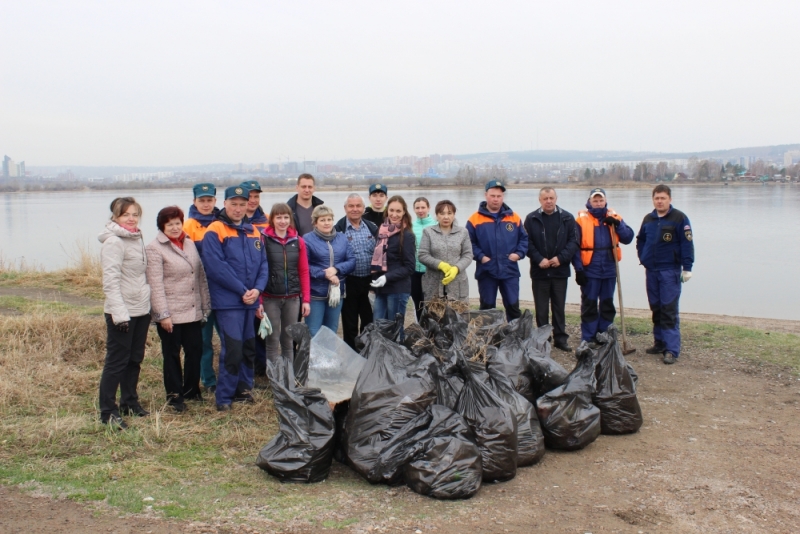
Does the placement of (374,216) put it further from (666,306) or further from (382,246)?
(666,306)

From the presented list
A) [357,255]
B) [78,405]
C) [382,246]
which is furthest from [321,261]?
[78,405]

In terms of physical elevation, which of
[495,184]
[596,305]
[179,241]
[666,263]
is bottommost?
[596,305]

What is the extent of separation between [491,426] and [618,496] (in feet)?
2.35

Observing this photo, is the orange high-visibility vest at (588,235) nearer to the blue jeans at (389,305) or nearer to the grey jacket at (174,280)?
the blue jeans at (389,305)

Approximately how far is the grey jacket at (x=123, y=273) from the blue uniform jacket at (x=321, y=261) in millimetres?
1345

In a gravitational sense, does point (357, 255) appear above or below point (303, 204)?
below

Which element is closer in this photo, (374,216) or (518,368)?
(518,368)

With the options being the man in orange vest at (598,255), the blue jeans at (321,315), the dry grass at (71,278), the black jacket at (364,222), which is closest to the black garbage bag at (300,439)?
the blue jeans at (321,315)

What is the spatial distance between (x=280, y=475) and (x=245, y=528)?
1.74 feet

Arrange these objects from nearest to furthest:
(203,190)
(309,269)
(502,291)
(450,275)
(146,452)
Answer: (146,452), (203,190), (309,269), (450,275), (502,291)

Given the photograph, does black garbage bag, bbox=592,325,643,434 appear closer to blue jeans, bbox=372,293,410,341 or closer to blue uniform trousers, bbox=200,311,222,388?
blue jeans, bbox=372,293,410,341

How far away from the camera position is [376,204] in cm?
594

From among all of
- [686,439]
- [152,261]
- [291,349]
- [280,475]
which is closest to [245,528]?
[280,475]

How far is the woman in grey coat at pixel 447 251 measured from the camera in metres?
5.79
